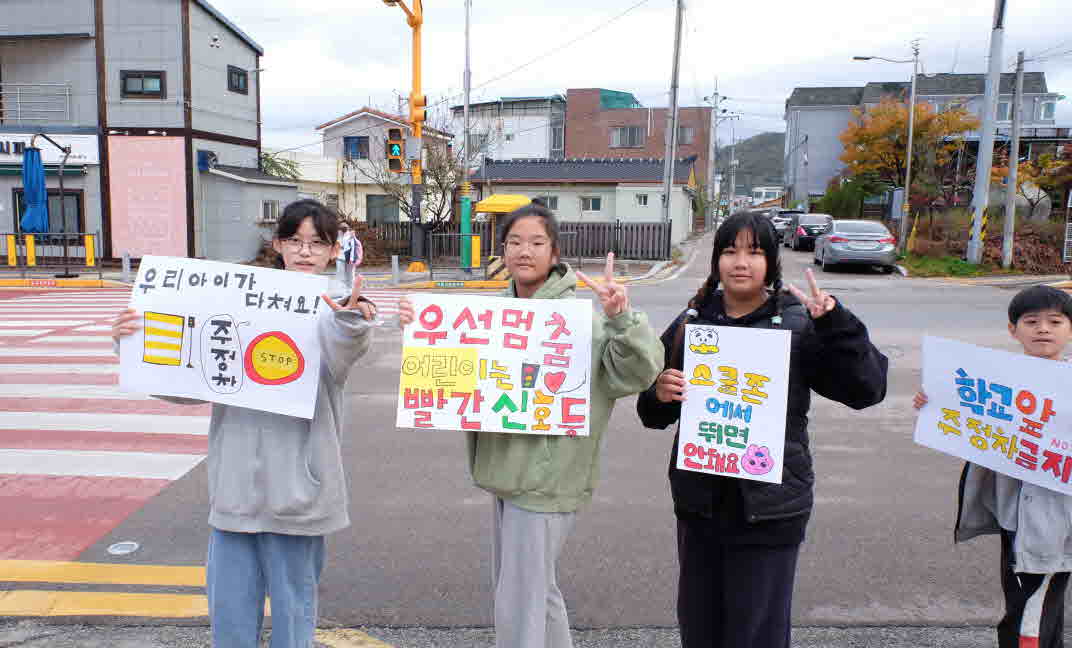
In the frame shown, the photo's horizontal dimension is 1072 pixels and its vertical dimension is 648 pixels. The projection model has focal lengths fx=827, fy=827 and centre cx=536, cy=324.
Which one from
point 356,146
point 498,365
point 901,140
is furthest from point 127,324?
point 356,146

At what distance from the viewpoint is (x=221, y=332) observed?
3.13 meters

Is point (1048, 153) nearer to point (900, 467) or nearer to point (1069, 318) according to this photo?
point (900, 467)

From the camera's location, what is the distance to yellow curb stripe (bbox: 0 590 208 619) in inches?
151

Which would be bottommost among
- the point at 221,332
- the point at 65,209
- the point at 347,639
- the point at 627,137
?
the point at 347,639

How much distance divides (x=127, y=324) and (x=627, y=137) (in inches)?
2345

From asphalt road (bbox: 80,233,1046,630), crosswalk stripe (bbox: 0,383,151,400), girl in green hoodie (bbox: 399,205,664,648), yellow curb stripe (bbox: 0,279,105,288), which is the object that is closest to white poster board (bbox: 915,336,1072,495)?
asphalt road (bbox: 80,233,1046,630)

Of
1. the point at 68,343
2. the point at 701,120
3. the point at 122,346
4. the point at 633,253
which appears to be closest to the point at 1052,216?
the point at 633,253

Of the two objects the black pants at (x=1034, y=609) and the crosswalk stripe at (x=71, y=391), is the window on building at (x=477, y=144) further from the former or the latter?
the black pants at (x=1034, y=609)

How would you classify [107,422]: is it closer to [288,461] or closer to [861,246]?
[288,461]

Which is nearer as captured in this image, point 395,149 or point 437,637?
point 437,637

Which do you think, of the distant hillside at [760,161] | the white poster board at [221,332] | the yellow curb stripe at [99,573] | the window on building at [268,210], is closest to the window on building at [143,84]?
the window on building at [268,210]

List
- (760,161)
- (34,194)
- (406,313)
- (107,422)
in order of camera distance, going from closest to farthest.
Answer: (406,313), (107,422), (34,194), (760,161)

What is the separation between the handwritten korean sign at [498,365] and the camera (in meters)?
2.94

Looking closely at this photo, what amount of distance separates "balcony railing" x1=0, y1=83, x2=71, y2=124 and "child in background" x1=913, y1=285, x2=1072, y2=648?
2788 cm
